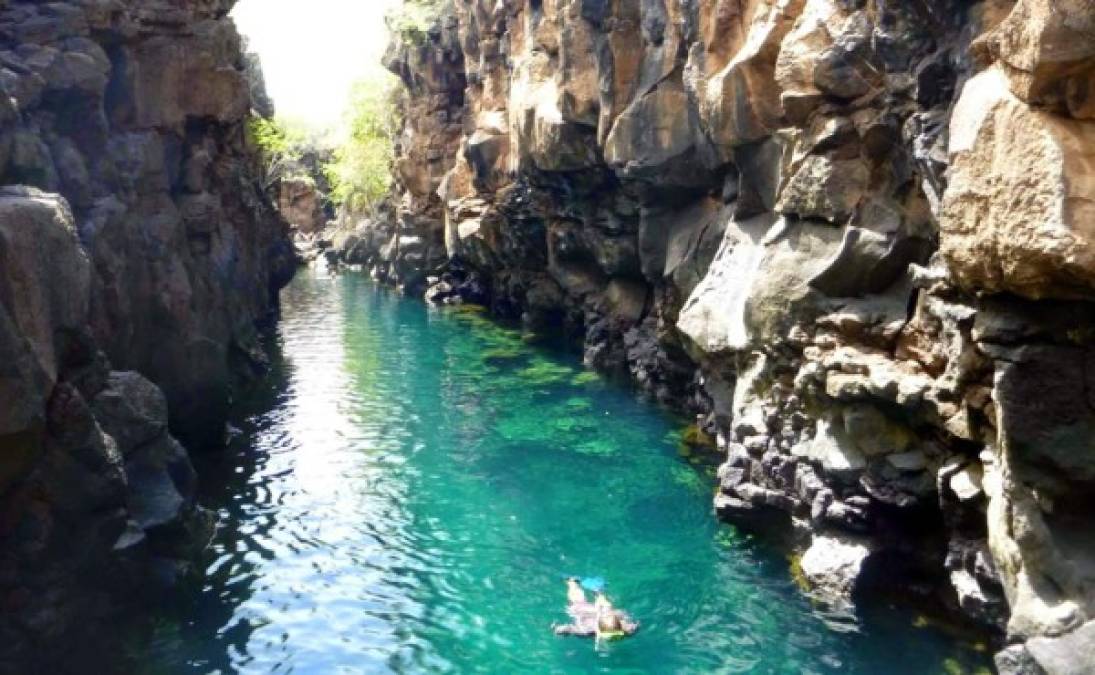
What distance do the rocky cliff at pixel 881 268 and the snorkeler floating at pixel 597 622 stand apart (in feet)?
14.2

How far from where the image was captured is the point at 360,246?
92.2m

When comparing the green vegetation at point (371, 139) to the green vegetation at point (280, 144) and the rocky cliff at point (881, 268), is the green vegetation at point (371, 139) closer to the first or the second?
the green vegetation at point (280, 144)

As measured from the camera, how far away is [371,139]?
3187 inches

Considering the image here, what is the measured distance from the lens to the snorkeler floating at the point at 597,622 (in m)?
18.6

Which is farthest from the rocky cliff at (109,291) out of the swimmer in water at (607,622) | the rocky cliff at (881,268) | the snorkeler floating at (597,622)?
the rocky cliff at (881,268)

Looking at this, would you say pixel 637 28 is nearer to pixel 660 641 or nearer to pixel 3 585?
pixel 660 641

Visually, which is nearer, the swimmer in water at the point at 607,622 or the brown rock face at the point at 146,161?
the swimmer in water at the point at 607,622

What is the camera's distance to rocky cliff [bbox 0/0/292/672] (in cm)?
1636

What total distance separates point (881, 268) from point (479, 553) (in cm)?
1130

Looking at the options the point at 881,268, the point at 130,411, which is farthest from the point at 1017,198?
the point at 130,411

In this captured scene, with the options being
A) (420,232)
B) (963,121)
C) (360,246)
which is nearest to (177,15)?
(963,121)

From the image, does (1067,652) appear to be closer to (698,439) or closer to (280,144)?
(698,439)

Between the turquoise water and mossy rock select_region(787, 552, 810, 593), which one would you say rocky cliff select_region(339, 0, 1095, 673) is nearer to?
mossy rock select_region(787, 552, 810, 593)

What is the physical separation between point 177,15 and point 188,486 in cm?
1670
